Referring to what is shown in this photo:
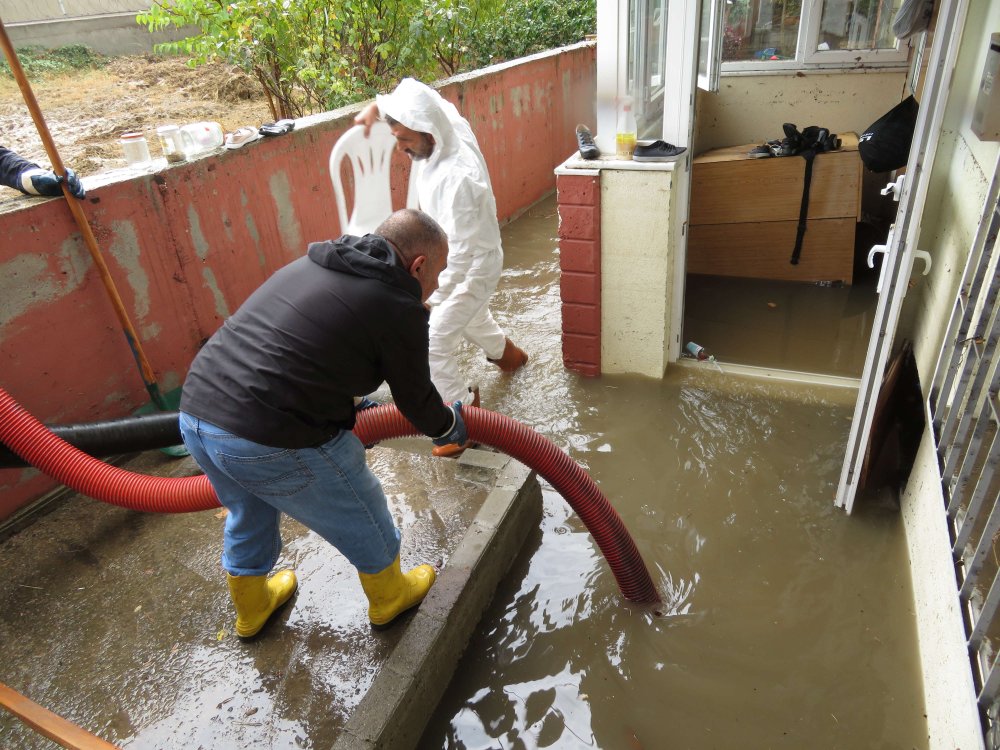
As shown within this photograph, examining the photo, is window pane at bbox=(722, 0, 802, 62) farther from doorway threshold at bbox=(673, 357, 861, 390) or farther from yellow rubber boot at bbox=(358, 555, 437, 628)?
yellow rubber boot at bbox=(358, 555, 437, 628)

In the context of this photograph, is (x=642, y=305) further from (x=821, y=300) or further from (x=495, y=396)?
(x=821, y=300)

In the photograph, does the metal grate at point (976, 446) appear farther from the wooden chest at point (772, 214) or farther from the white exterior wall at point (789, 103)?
the white exterior wall at point (789, 103)

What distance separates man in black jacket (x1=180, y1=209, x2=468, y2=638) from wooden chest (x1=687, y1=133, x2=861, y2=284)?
3.86 m

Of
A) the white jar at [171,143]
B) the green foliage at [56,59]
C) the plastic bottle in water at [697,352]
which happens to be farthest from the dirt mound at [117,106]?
the plastic bottle in water at [697,352]

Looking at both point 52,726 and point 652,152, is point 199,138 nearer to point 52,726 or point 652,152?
point 652,152

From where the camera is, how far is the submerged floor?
7.34 feet

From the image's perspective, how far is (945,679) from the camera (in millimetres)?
2035

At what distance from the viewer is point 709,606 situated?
2.66m

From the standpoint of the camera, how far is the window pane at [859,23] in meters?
5.43

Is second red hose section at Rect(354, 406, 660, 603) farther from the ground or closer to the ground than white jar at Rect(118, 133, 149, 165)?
closer to the ground

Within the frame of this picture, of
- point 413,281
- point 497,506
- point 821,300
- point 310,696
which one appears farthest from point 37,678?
point 821,300

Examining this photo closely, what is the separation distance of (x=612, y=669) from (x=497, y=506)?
2.68 ft

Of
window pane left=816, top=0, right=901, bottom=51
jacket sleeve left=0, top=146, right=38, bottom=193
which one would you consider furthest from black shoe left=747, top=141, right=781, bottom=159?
jacket sleeve left=0, top=146, right=38, bottom=193

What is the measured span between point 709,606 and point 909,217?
1.69m
